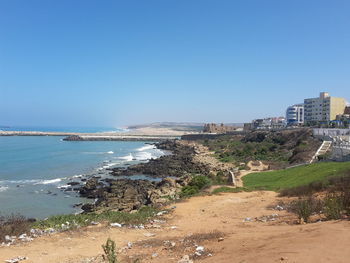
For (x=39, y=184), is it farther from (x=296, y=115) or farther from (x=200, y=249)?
(x=296, y=115)

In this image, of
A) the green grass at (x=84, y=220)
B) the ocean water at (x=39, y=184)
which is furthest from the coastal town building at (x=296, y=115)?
the green grass at (x=84, y=220)

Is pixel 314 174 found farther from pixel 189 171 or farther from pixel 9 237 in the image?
pixel 189 171

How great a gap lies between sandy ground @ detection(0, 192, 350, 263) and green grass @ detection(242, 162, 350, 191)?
15.8 ft

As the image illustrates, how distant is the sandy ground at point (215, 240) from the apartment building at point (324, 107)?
258 ft

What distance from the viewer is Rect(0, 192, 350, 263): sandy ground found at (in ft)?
20.1

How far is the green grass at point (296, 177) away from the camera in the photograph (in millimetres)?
18472

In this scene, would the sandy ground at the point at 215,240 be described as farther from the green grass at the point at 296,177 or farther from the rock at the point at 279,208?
the green grass at the point at 296,177

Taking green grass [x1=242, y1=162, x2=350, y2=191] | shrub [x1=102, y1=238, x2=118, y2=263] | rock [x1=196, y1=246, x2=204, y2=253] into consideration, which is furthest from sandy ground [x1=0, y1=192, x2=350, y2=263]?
green grass [x1=242, y1=162, x2=350, y2=191]

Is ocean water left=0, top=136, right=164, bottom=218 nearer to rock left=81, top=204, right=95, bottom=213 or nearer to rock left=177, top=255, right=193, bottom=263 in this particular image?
rock left=81, top=204, right=95, bottom=213

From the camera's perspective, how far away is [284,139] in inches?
2340

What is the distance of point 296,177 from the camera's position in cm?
2117

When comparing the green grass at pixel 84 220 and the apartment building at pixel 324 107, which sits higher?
the apartment building at pixel 324 107

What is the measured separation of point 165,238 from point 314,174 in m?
13.5

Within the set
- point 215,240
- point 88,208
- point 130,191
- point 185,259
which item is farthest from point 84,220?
point 130,191
